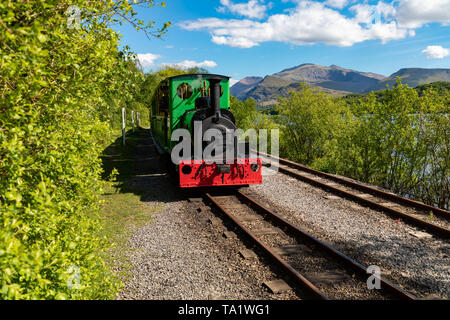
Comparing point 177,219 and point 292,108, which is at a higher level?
point 292,108

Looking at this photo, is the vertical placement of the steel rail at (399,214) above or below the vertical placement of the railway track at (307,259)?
above

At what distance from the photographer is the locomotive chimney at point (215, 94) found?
806cm

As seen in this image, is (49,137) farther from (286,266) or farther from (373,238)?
(373,238)

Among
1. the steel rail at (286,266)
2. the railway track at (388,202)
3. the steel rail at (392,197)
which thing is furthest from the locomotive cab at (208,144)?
the steel rail at (392,197)

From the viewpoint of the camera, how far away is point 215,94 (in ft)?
26.6

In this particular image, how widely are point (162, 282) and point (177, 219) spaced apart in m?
2.62

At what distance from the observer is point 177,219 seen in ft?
22.6

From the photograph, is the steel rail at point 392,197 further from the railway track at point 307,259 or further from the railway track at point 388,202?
the railway track at point 307,259

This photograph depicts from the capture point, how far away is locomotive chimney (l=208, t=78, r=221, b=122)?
8.06 m

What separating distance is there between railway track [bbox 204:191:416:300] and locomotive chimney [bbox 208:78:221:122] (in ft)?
9.09

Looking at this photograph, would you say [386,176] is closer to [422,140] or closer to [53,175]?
[422,140]

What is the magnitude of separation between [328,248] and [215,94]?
16.4 ft

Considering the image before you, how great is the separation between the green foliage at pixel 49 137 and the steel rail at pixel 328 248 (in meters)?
3.51
